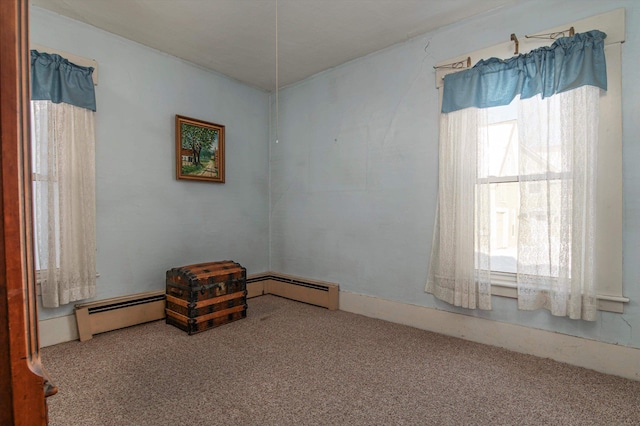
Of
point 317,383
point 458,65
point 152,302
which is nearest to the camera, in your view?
point 317,383

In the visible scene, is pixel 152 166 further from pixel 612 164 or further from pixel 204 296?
pixel 612 164

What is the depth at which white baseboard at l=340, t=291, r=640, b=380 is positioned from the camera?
211 cm

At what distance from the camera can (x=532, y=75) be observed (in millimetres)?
2344

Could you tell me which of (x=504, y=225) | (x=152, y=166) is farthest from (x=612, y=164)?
(x=152, y=166)

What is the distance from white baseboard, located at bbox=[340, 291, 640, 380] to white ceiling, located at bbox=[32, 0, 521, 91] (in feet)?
8.30

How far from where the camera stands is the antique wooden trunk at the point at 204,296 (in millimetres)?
2826

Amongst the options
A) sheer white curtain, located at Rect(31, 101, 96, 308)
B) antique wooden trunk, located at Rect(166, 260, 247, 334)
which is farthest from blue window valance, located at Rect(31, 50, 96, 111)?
antique wooden trunk, located at Rect(166, 260, 247, 334)

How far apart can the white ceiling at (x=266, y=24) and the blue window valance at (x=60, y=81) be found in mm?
419

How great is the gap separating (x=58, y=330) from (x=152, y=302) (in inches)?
28.3

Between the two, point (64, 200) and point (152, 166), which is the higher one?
point (152, 166)

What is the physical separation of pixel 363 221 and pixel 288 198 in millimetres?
1156

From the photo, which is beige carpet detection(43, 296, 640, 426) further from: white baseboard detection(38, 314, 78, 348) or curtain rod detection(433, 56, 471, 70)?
curtain rod detection(433, 56, 471, 70)

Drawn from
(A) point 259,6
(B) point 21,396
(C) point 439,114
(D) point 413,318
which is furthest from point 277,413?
(A) point 259,6

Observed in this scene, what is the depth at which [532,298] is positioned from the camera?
2336 mm
